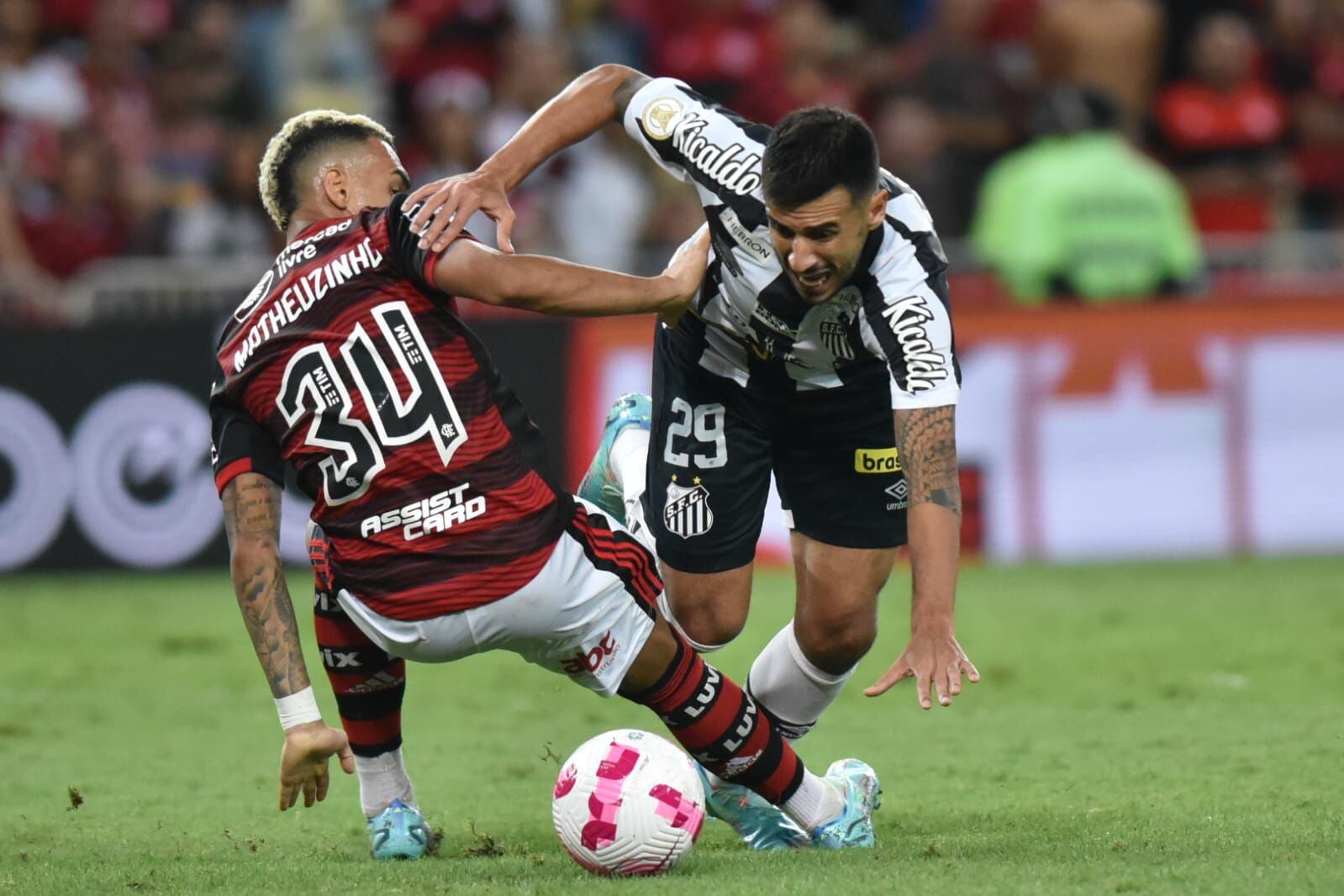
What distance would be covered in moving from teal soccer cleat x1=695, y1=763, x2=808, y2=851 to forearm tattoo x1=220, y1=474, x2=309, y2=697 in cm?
123

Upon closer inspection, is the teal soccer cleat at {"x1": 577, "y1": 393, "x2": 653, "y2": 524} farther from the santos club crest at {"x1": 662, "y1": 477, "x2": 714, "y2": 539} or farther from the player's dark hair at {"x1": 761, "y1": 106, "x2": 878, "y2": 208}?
the player's dark hair at {"x1": 761, "y1": 106, "x2": 878, "y2": 208}

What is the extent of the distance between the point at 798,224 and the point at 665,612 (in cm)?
164

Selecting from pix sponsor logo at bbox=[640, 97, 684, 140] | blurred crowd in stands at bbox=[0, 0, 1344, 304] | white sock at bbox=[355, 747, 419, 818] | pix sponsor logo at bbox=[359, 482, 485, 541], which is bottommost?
white sock at bbox=[355, 747, 419, 818]

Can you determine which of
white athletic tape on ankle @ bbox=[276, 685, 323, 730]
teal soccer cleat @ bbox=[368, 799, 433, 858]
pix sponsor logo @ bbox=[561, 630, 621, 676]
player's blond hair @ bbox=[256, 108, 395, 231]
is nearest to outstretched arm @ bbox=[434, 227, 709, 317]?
player's blond hair @ bbox=[256, 108, 395, 231]

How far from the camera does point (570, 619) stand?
16.0 feet

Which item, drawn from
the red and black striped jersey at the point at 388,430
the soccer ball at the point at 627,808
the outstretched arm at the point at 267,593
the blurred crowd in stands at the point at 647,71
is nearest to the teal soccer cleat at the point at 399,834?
the outstretched arm at the point at 267,593

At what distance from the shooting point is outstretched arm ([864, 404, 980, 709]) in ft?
15.3

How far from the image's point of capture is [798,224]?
500 centimetres

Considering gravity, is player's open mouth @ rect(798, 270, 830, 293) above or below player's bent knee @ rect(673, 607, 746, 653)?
above

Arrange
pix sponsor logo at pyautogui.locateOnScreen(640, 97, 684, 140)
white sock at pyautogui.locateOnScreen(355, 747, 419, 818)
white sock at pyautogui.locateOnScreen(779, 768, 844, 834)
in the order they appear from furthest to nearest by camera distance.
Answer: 1. pix sponsor logo at pyautogui.locateOnScreen(640, 97, 684, 140)
2. white sock at pyautogui.locateOnScreen(355, 747, 419, 818)
3. white sock at pyautogui.locateOnScreen(779, 768, 844, 834)

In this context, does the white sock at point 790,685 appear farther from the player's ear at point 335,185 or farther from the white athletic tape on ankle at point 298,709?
the player's ear at point 335,185

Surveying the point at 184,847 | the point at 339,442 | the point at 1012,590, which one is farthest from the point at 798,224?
the point at 1012,590

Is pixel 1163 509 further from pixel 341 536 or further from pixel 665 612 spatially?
pixel 341 536

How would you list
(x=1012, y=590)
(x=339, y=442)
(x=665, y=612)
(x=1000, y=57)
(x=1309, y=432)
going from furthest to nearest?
(x=1000, y=57), (x=1309, y=432), (x=1012, y=590), (x=665, y=612), (x=339, y=442)
